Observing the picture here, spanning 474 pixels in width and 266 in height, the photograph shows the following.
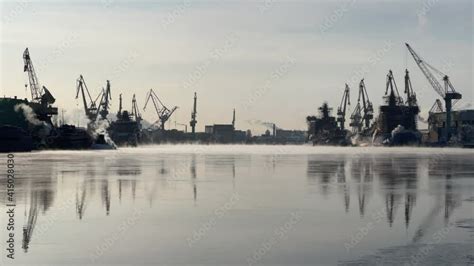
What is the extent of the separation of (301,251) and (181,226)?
634 centimetres

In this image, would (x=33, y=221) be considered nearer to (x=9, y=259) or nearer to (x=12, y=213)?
(x=12, y=213)

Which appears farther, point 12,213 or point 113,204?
point 113,204

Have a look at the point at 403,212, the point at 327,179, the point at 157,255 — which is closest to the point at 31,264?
the point at 157,255

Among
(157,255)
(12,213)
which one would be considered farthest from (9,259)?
(12,213)

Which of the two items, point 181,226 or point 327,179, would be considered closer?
point 181,226

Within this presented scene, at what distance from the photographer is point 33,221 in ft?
83.1

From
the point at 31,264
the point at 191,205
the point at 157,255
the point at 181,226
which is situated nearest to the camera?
the point at 31,264

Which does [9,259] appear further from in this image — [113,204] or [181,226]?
[113,204]

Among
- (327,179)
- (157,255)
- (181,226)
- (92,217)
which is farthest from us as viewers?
(327,179)

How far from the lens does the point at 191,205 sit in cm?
3150

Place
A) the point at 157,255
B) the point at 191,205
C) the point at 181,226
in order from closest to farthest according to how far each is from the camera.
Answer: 1. the point at 157,255
2. the point at 181,226
3. the point at 191,205

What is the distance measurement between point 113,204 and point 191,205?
12.4ft

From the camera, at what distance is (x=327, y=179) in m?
50.8

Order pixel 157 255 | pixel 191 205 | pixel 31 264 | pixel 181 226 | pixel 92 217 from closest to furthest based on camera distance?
pixel 31 264, pixel 157 255, pixel 181 226, pixel 92 217, pixel 191 205
